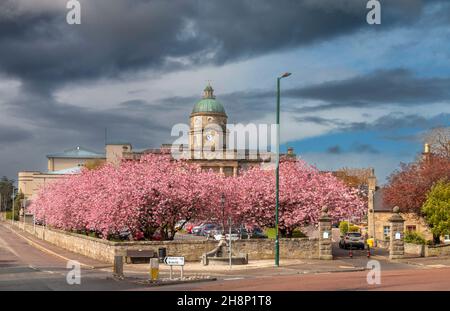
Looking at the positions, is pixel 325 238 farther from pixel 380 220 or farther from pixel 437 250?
pixel 380 220

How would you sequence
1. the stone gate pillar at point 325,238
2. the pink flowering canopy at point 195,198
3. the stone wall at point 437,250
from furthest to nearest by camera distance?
1. the stone wall at point 437,250
2. the pink flowering canopy at point 195,198
3. the stone gate pillar at point 325,238

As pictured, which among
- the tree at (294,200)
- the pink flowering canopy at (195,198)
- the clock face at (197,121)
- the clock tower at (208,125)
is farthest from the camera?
the clock face at (197,121)

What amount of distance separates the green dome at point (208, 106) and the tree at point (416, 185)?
292ft

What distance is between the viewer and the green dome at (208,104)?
147 m

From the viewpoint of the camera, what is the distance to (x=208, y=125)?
145 meters

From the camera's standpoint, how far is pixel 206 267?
3653 cm

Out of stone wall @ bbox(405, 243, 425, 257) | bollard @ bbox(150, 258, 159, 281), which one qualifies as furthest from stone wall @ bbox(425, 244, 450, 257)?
A: bollard @ bbox(150, 258, 159, 281)

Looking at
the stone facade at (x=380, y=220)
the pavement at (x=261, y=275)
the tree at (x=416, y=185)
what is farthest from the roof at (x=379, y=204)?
the pavement at (x=261, y=275)

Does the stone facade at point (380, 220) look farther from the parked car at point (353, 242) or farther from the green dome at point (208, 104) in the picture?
the green dome at point (208, 104)

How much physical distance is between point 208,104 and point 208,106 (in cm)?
69

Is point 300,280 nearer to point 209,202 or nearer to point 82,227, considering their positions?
point 209,202

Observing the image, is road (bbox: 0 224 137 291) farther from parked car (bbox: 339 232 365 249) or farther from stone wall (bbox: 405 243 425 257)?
parked car (bbox: 339 232 365 249)
